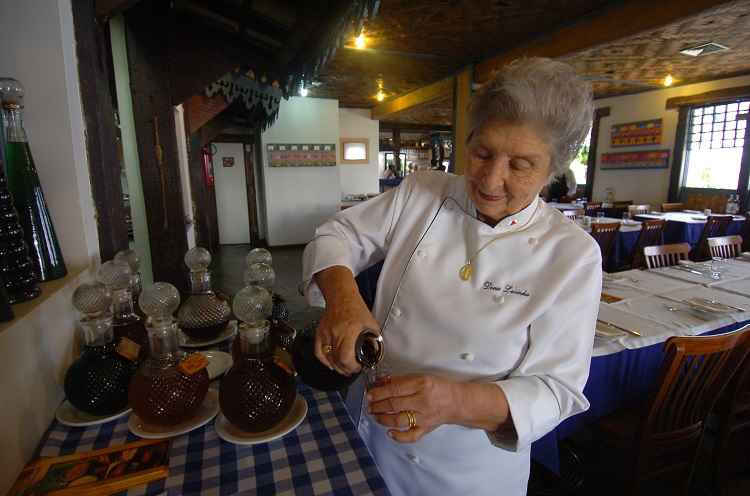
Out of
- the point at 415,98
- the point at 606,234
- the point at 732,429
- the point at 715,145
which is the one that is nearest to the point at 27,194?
the point at 732,429

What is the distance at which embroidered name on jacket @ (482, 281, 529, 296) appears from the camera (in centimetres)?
85

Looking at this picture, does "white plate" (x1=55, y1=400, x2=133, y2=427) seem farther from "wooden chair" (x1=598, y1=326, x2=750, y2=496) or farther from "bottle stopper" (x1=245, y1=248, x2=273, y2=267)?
"wooden chair" (x1=598, y1=326, x2=750, y2=496)

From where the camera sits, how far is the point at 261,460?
75cm

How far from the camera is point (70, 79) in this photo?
1.12 metres

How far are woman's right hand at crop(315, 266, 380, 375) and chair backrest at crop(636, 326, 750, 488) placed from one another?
1.15 metres

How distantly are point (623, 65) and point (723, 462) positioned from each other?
5.20m

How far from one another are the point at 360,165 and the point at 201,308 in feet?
27.9

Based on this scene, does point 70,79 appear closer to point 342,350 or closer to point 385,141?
point 342,350

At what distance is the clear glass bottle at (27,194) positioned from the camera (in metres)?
0.91

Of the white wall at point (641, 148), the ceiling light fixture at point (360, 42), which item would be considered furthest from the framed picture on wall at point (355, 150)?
the white wall at point (641, 148)

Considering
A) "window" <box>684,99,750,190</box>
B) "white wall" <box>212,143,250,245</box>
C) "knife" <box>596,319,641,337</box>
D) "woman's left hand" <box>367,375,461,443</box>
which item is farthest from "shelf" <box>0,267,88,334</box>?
"window" <box>684,99,750,190</box>

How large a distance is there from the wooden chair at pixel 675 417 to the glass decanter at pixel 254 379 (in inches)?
51.0

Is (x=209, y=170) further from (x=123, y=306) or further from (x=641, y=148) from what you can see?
(x=641, y=148)

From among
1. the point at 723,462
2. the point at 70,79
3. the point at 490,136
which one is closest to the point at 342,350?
the point at 490,136
